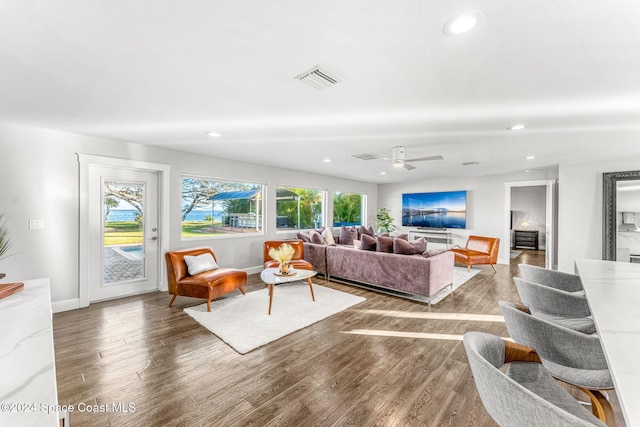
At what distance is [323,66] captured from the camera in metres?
1.87

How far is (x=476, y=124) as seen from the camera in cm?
301

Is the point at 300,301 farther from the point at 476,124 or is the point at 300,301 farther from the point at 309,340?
the point at 476,124

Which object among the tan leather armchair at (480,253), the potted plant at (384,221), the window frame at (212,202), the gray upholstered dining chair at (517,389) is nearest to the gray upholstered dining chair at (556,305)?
the gray upholstered dining chair at (517,389)

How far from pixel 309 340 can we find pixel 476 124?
303 centimetres

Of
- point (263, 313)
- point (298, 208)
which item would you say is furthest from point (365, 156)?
point (263, 313)

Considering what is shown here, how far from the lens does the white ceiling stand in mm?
1377

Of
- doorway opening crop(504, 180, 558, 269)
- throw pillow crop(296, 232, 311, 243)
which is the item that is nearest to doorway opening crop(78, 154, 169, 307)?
throw pillow crop(296, 232, 311, 243)

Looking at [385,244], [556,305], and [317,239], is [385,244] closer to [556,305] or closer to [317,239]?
[317,239]

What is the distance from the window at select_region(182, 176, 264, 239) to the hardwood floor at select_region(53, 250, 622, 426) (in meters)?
1.88

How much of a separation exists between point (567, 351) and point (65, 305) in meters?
5.12

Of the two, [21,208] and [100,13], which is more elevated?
[100,13]

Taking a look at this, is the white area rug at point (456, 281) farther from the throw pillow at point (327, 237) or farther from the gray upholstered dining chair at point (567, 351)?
the throw pillow at point (327, 237)

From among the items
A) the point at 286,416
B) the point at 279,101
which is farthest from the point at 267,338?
the point at 279,101

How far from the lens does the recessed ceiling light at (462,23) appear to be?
1.36 m
